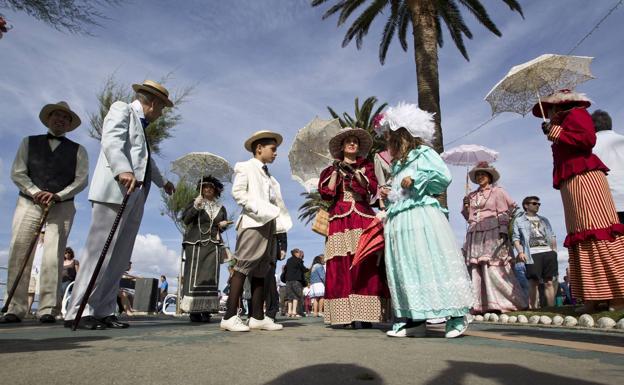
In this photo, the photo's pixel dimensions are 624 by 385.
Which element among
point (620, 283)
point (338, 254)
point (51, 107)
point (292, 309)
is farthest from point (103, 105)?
point (620, 283)

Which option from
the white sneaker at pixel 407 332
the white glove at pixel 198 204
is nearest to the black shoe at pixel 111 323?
the white glove at pixel 198 204

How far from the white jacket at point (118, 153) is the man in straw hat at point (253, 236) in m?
1.01

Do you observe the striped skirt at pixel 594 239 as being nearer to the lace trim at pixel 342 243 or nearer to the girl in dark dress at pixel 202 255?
the lace trim at pixel 342 243

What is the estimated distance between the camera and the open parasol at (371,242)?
4.21m

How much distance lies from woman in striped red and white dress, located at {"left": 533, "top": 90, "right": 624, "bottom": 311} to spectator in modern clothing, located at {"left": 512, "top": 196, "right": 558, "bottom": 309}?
235cm

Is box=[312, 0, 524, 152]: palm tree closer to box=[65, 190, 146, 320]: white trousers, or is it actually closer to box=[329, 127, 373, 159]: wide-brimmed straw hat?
box=[329, 127, 373, 159]: wide-brimmed straw hat

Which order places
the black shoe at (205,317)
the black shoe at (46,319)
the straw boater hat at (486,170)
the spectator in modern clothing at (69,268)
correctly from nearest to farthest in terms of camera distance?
the black shoe at (46,319) → the black shoe at (205,317) → the straw boater hat at (486,170) → the spectator in modern clothing at (69,268)

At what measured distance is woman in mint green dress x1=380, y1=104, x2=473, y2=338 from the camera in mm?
3559

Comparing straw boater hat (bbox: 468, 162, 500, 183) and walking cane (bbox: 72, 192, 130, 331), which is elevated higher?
straw boater hat (bbox: 468, 162, 500, 183)

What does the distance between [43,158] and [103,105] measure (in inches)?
282

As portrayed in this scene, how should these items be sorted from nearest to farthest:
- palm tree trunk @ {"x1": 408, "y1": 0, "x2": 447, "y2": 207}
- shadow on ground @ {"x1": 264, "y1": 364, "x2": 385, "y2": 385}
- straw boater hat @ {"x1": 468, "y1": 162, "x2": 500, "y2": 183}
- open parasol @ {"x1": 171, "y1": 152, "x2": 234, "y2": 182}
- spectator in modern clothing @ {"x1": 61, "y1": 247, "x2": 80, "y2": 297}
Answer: shadow on ground @ {"x1": 264, "y1": 364, "x2": 385, "y2": 385}, straw boater hat @ {"x1": 468, "y1": 162, "x2": 500, "y2": 183}, open parasol @ {"x1": 171, "y1": 152, "x2": 234, "y2": 182}, spectator in modern clothing @ {"x1": 61, "y1": 247, "x2": 80, "y2": 297}, palm tree trunk @ {"x1": 408, "y1": 0, "x2": 447, "y2": 207}

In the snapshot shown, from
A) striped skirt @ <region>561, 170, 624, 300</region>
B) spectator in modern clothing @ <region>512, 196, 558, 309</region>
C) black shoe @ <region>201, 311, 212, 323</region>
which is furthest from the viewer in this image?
spectator in modern clothing @ <region>512, 196, 558, 309</region>

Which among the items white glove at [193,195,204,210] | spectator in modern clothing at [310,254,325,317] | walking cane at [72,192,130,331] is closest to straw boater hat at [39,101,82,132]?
white glove at [193,195,204,210]

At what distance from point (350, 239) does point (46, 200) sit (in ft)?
12.2
